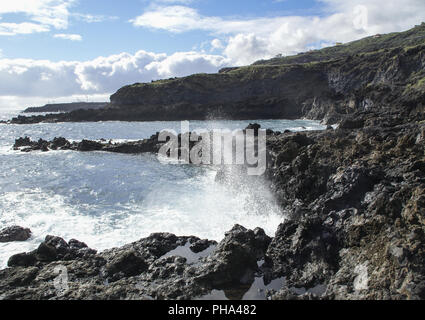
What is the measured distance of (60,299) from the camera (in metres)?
10.8

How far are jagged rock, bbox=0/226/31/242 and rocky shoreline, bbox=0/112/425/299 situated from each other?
4.15 m

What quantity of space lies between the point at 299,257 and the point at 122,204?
1546 centimetres

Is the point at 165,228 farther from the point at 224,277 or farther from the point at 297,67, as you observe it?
the point at 297,67

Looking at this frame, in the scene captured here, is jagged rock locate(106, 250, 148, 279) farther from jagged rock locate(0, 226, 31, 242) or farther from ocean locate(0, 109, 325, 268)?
jagged rock locate(0, 226, 31, 242)

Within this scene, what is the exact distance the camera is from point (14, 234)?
704 inches

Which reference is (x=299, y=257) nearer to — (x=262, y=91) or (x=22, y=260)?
(x=22, y=260)

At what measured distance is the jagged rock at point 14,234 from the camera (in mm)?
17631

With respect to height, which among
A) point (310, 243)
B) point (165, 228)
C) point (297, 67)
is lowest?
point (165, 228)

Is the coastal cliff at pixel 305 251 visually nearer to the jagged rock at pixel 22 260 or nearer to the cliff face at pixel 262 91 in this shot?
the jagged rock at pixel 22 260

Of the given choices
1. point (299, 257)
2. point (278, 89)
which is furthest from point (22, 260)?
point (278, 89)

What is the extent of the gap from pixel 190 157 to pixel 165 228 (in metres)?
22.2

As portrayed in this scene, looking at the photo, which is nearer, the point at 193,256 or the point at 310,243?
the point at 310,243

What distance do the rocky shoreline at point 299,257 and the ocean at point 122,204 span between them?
3157 mm
